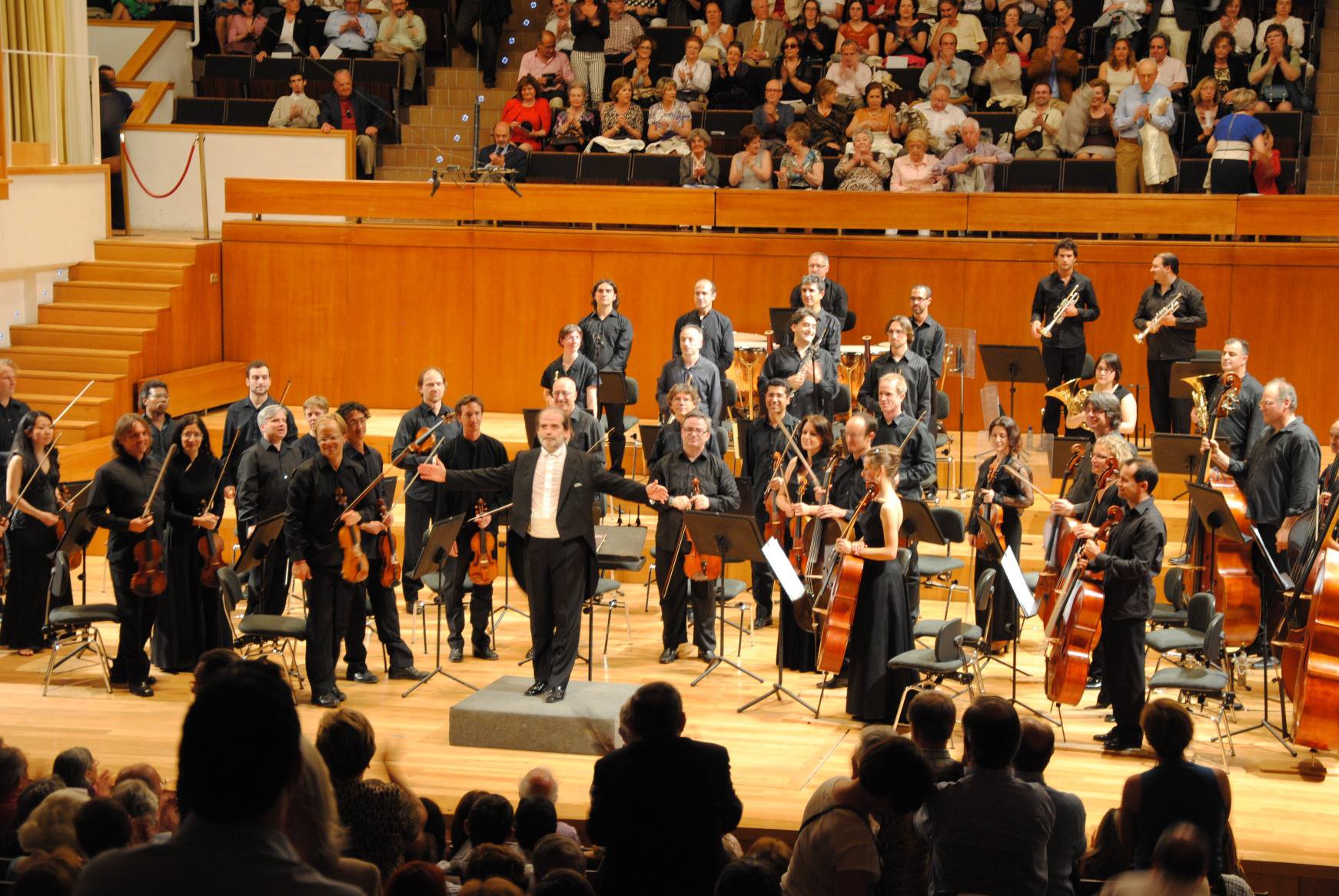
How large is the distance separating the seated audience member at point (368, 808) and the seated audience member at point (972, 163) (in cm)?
922

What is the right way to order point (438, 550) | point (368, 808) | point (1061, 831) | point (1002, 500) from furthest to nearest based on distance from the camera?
point (1002, 500) → point (438, 550) → point (1061, 831) → point (368, 808)

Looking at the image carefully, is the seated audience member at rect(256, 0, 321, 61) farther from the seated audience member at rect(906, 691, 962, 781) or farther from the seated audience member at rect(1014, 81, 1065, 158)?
the seated audience member at rect(906, 691, 962, 781)

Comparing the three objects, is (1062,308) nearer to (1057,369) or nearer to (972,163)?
(1057,369)

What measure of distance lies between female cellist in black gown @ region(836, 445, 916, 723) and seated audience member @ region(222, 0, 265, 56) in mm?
9357

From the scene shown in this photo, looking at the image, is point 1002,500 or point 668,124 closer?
point 1002,500

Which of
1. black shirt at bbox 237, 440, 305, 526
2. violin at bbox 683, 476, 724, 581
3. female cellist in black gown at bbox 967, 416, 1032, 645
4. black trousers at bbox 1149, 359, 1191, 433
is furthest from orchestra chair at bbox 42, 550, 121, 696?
black trousers at bbox 1149, 359, 1191, 433

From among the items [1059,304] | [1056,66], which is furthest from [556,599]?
[1056,66]

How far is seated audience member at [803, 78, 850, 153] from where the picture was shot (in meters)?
12.3

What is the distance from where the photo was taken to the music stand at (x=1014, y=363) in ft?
32.2

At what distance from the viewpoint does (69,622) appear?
7.77 metres

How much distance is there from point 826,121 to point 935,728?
8896mm

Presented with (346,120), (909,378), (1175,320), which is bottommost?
(909,378)

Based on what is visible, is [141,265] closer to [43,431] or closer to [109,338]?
[109,338]

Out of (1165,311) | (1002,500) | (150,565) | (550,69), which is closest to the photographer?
(150,565)
